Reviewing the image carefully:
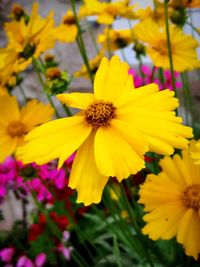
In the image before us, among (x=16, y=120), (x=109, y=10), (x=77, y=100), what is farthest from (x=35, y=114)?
(x=109, y=10)

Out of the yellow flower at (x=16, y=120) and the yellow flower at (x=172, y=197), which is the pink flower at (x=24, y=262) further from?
the yellow flower at (x=172, y=197)

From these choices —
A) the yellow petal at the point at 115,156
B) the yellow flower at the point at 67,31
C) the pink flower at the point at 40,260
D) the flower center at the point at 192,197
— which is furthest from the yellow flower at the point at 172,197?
the pink flower at the point at 40,260

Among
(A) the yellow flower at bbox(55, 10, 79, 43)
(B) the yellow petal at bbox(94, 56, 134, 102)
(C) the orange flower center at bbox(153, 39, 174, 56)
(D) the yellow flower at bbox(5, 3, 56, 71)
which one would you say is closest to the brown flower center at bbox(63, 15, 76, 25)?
(A) the yellow flower at bbox(55, 10, 79, 43)

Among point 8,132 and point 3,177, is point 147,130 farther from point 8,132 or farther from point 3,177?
point 3,177

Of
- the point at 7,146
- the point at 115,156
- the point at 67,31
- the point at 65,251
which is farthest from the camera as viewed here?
the point at 65,251

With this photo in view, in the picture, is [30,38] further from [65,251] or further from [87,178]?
[65,251]

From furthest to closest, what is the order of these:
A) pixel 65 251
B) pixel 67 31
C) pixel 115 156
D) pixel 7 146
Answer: pixel 65 251 < pixel 67 31 < pixel 7 146 < pixel 115 156

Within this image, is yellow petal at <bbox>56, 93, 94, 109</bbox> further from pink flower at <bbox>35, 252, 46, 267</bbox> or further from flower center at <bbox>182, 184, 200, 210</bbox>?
pink flower at <bbox>35, 252, 46, 267</bbox>

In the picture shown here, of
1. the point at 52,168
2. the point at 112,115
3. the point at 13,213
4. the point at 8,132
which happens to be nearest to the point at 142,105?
the point at 112,115
